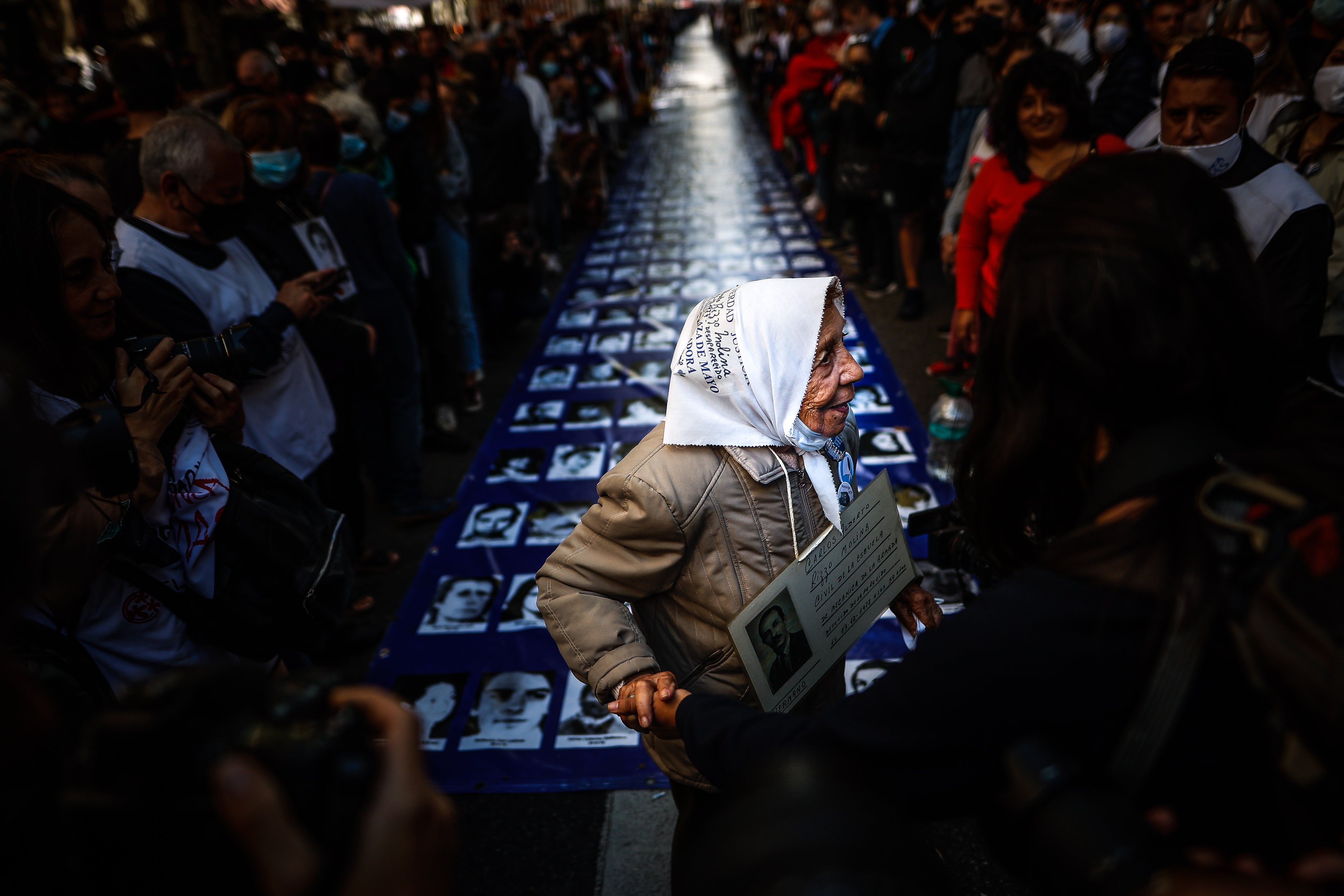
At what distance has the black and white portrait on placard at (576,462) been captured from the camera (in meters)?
4.35

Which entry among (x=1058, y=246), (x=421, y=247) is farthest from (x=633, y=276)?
(x=1058, y=246)

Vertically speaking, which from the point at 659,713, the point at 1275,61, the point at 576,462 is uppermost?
the point at 1275,61

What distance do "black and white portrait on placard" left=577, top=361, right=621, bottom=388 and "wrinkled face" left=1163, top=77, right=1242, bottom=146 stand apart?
3.48m

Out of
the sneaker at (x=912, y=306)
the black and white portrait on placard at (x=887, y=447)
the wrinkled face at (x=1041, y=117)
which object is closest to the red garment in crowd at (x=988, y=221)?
the wrinkled face at (x=1041, y=117)

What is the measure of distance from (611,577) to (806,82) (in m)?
7.95

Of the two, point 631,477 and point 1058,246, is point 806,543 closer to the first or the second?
point 631,477

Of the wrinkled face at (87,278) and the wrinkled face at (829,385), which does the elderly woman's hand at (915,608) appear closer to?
the wrinkled face at (829,385)

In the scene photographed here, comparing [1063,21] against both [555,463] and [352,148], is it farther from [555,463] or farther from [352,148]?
[352,148]

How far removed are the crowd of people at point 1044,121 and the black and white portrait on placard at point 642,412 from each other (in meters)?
1.77

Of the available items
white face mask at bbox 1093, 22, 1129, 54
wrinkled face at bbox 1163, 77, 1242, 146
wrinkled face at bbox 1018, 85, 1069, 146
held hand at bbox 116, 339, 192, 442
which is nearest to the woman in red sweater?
wrinkled face at bbox 1018, 85, 1069, 146

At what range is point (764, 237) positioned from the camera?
834 centimetres

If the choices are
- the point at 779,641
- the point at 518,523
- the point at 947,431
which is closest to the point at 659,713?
the point at 779,641

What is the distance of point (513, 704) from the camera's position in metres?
2.83

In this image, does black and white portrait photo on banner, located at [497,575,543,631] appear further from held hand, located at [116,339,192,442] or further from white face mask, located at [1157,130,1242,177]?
white face mask, located at [1157,130,1242,177]
